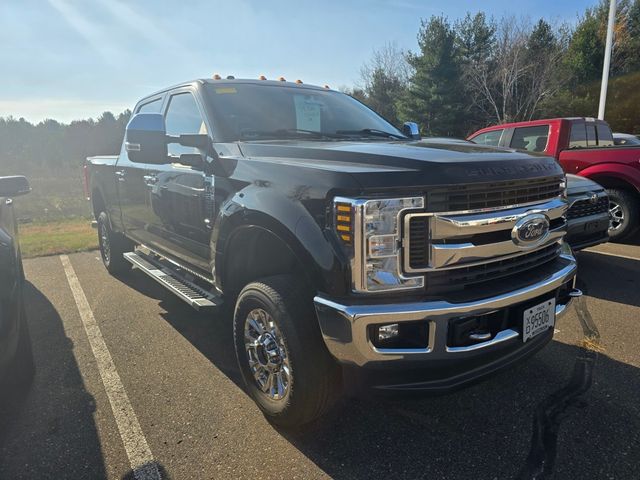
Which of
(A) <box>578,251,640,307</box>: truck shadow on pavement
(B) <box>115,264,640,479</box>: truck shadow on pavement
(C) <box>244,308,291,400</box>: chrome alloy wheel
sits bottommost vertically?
(A) <box>578,251,640,307</box>: truck shadow on pavement

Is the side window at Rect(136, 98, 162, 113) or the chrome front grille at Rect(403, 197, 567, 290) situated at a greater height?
the side window at Rect(136, 98, 162, 113)

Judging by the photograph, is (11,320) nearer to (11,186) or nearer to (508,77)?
(11,186)

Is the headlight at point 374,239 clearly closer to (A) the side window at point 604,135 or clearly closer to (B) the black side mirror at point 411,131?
(B) the black side mirror at point 411,131

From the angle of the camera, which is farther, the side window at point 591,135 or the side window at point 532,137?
the side window at point 591,135

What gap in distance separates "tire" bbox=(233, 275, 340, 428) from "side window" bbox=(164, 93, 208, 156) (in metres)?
1.39

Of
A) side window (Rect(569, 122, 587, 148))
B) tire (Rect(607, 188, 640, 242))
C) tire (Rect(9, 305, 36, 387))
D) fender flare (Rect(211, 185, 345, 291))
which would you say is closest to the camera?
fender flare (Rect(211, 185, 345, 291))

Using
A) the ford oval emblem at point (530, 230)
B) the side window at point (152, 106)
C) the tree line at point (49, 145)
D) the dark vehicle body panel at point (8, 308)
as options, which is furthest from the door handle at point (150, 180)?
the tree line at point (49, 145)

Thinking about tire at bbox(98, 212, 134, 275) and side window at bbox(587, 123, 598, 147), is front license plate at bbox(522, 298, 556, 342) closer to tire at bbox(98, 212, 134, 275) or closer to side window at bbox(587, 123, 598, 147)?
tire at bbox(98, 212, 134, 275)

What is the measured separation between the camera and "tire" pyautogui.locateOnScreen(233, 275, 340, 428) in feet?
7.39

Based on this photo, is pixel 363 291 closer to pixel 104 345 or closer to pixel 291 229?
pixel 291 229

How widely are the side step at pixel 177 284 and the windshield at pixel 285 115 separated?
1106 millimetres

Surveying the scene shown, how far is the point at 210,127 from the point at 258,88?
670 mm

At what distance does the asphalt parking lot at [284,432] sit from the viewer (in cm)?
229

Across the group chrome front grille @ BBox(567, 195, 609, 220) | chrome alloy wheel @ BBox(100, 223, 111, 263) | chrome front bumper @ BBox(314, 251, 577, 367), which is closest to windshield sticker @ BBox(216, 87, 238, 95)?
chrome front bumper @ BBox(314, 251, 577, 367)
